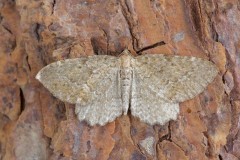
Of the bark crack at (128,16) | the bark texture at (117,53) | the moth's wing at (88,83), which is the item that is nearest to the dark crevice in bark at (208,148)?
the bark texture at (117,53)

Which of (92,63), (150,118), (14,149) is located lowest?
(14,149)

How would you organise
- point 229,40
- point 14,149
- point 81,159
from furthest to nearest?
point 14,149, point 229,40, point 81,159

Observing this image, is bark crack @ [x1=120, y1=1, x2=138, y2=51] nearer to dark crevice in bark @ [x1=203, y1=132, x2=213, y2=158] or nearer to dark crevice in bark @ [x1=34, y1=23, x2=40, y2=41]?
dark crevice in bark @ [x1=34, y1=23, x2=40, y2=41]

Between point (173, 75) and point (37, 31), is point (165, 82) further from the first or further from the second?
point (37, 31)

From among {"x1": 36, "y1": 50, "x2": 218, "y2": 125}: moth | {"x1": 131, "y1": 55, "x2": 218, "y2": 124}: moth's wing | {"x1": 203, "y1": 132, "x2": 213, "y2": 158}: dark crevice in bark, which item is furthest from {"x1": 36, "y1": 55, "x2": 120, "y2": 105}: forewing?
{"x1": 203, "y1": 132, "x2": 213, "y2": 158}: dark crevice in bark

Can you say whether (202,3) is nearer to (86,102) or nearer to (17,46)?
(86,102)

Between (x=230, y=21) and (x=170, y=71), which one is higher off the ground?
(x=230, y=21)

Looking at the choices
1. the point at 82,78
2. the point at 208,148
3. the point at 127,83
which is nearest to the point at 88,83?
the point at 82,78

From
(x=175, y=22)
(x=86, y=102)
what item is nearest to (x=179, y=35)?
(x=175, y=22)
